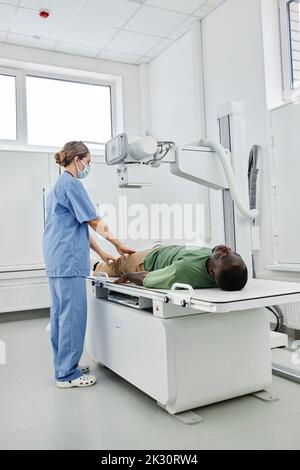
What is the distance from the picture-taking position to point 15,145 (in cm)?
423

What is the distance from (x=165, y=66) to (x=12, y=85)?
64.9 inches

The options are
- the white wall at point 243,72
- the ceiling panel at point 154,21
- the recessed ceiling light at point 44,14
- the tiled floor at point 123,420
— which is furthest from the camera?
the ceiling panel at point 154,21

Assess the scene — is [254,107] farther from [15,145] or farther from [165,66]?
[15,145]

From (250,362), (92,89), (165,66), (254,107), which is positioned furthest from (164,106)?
(250,362)

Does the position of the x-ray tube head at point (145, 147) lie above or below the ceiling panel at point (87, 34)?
below

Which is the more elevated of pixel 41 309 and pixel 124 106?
pixel 124 106

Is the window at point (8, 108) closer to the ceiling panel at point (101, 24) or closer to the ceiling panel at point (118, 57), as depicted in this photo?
the ceiling panel at point (101, 24)

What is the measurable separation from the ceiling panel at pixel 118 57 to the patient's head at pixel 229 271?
3484 mm

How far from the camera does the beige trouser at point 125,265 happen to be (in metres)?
2.33

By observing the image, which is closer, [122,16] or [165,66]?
[122,16]

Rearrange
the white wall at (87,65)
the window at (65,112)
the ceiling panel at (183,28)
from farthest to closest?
the window at (65,112) < the white wall at (87,65) < the ceiling panel at (183,28)

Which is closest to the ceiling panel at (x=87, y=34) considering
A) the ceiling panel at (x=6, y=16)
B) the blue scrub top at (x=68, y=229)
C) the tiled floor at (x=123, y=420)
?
the ceiling panel at (x=6, y=16)

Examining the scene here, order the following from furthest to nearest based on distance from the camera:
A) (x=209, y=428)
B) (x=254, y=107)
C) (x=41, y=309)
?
1. (x=41, y=309)
2. (x=254, y=107)
3. (x=209, y=428)

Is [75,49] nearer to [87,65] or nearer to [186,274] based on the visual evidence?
[87,65]
